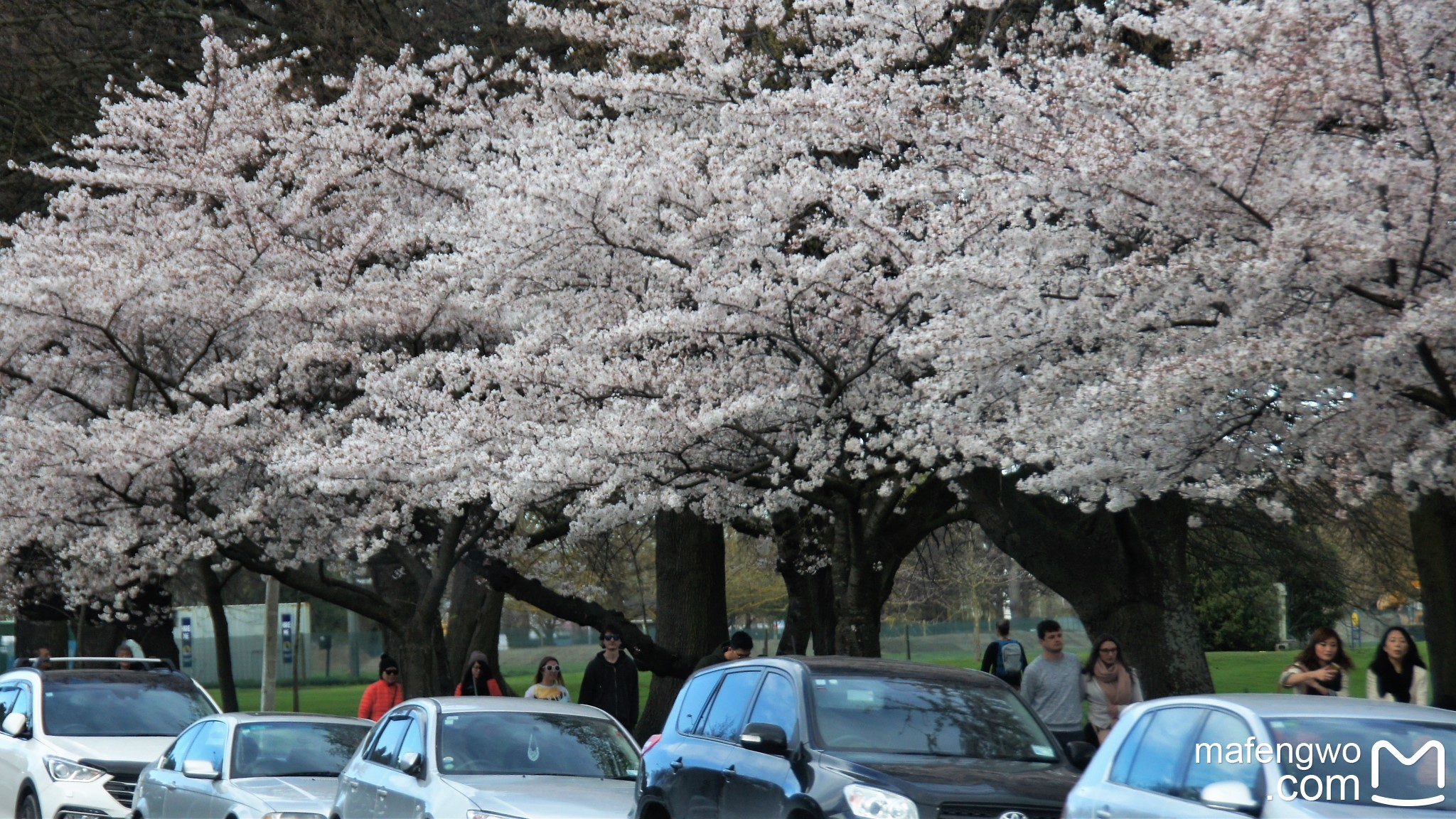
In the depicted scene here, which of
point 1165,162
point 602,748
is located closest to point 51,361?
point 602,748

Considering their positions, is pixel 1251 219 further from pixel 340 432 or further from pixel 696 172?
pixel 340 432

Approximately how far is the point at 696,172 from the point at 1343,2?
7.03 metres

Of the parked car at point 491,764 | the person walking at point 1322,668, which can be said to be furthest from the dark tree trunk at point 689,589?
the person walking at point 1322,668

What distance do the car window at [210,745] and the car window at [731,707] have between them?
3.93 m

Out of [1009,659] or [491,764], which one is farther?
[1009,659]

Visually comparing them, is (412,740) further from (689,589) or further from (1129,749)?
(689,589)

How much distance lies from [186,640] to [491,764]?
41921mm

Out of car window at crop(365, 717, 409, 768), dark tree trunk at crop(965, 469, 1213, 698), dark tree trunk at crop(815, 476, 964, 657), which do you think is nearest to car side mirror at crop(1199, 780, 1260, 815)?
car window at crop(365, 717, 409, 768)

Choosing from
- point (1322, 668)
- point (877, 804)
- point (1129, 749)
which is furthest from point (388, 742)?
point (1322, 668)

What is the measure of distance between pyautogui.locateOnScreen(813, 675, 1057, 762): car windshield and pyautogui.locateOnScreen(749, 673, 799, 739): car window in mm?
132

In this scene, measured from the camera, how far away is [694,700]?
9781 millimetres

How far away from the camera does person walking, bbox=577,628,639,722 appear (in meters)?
15.3

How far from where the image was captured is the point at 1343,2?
1054 centimetres

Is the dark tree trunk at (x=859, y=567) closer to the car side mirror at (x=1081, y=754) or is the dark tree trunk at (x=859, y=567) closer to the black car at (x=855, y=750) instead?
the black car at (x=855, y=750)
